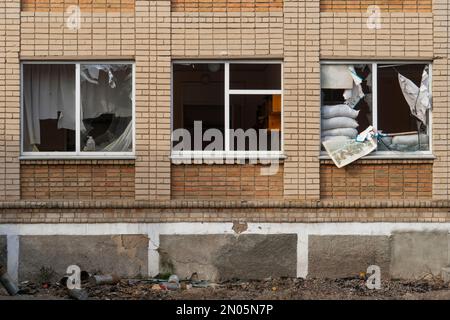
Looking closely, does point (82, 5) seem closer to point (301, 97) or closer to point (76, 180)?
point (76, 180)

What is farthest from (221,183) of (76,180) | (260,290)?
(76,180)

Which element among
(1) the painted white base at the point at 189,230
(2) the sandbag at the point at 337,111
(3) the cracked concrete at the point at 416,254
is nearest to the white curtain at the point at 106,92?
(1) the painted white base at the point at 189,230

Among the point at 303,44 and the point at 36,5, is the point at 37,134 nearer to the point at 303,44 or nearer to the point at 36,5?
the point at 36,5

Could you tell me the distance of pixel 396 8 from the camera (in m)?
12.1

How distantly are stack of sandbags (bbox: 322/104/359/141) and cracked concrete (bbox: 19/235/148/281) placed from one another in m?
2.96

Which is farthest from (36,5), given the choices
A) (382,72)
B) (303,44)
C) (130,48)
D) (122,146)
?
(382,72)

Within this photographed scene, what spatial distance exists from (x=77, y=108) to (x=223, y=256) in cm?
290

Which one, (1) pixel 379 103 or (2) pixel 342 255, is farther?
(1) pixel 379 103

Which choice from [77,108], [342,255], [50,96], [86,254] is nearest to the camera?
[86,254]

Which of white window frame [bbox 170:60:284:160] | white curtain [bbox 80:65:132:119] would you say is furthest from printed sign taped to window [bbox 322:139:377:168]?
white curtain [bbox 80:65:132:119]

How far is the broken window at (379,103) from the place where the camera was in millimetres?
12133

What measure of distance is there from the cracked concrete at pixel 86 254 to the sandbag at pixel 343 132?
9.61 feet

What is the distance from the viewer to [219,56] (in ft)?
39.2

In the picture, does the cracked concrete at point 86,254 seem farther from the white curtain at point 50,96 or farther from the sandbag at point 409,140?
the sandbag at point 409,140
